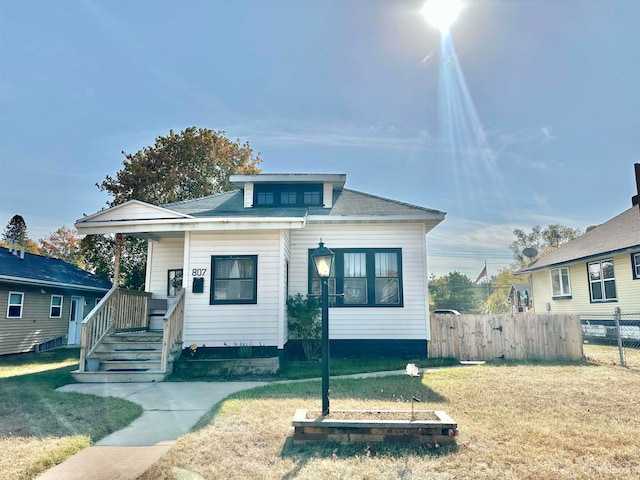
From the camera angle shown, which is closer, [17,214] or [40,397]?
[40,397]

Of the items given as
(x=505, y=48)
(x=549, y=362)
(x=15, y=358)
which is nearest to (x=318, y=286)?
(x=549, y=362)

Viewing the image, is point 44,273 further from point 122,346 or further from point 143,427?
point 143,427

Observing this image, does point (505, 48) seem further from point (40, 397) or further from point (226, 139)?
point (226, 139)

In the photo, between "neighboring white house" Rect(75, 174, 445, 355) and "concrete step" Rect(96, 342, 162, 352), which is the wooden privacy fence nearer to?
"neighboring white house" Rect(75, 174, 445, 355)

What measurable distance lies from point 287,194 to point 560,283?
567 inches

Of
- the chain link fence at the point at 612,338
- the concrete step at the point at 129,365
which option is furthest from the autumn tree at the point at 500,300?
the concrete step at the point at 129,365

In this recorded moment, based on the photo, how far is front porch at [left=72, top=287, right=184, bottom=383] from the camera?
8195 millimetres

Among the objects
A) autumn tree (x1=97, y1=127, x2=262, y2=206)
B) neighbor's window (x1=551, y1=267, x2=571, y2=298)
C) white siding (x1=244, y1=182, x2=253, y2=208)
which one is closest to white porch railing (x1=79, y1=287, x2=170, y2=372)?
white siding (x1=244, y1=182, x2=253, y2=208)

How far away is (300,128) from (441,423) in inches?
509

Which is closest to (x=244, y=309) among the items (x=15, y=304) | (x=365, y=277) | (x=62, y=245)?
(x=365, y=277)

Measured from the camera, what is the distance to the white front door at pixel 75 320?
17.4m

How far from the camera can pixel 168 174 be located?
21984 millimetres

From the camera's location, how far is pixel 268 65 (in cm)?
1171

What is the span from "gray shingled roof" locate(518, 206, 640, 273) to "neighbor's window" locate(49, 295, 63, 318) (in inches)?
849
